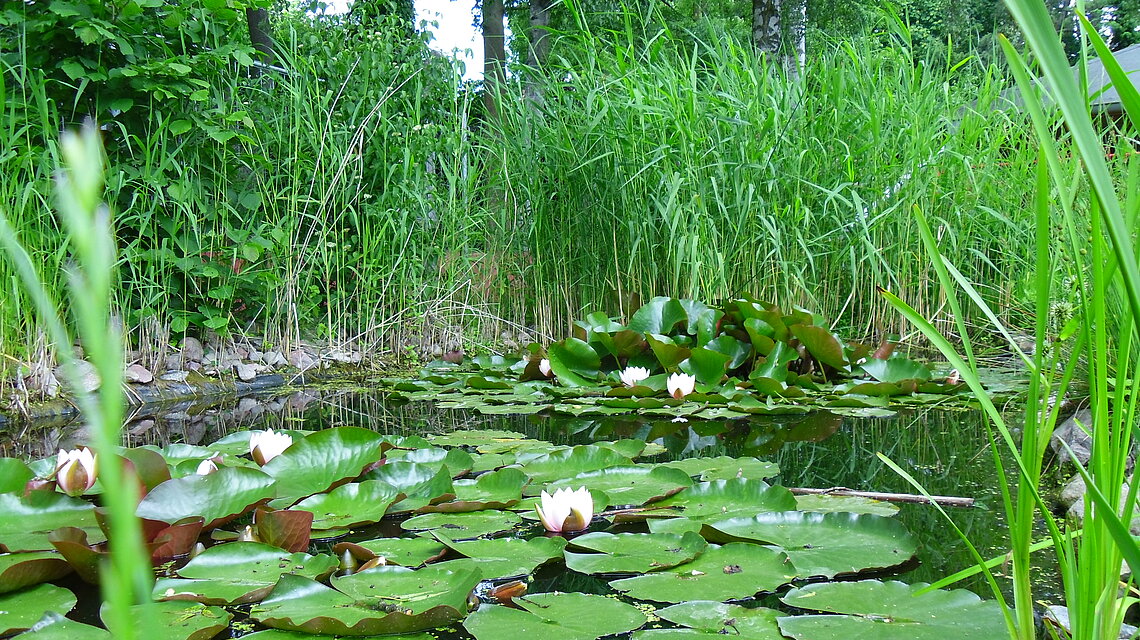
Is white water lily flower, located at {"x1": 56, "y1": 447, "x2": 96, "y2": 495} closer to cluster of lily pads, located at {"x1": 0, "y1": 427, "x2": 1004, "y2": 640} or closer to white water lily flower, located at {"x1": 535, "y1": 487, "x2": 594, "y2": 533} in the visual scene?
cluster of lily pads, located at {"x1": 0, "y1": 427, "x2": 1004, "y2": 640}

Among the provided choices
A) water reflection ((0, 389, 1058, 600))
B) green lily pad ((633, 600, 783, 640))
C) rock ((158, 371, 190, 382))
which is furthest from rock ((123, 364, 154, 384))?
green lily pad ((633, 600, 783, 640))

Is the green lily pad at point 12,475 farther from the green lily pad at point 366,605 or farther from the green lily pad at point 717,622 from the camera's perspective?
the green lily pad at point 717,622

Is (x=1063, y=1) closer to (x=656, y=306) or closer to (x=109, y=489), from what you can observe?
(x=656, y=306)

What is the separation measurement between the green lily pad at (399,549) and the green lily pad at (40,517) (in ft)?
1.20

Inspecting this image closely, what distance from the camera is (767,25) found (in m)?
→ 7.79

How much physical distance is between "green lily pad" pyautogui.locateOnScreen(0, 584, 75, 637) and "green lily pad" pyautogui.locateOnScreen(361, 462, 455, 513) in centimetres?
50

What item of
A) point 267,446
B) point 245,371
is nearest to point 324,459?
point 267,446

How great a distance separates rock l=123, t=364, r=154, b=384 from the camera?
3.07 metres

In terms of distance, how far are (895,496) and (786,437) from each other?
631mm

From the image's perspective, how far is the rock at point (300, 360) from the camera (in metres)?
3.60

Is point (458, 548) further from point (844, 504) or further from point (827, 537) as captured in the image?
point (844, 504)

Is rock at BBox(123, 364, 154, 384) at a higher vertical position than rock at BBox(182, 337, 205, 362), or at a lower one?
lower

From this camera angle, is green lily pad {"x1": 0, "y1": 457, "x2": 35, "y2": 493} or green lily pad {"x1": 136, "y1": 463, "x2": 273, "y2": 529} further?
green lily pad {"x1": 0, "y1": 457, "x2": 35, "y2": 493}

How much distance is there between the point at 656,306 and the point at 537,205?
985mm
